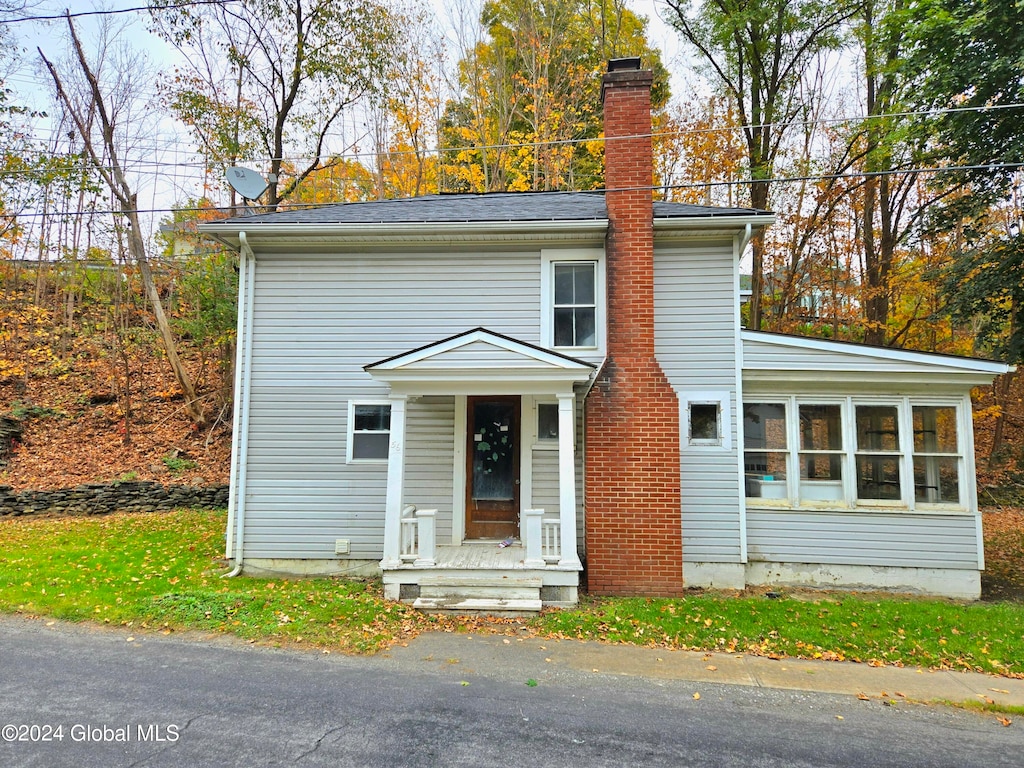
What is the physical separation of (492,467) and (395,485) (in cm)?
164

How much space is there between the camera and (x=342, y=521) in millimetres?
7641

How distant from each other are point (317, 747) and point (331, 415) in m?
4.88

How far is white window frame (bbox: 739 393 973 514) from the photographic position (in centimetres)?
710

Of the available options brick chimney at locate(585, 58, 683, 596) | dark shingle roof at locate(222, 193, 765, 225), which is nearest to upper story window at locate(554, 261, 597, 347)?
brick chimney at locate(585, 58, 683, 596)

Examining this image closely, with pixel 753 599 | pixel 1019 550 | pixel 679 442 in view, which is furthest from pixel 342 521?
pixel 1019 550

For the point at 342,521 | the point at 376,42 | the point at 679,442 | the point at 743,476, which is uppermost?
the point at 376,42

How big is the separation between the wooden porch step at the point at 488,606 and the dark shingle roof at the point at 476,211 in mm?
5247

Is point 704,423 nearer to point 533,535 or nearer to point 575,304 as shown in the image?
point 575,304

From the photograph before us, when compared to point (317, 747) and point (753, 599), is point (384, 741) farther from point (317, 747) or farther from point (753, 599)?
point (753, 599)

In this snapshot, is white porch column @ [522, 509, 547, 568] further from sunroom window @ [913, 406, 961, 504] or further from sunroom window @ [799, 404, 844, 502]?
sunroom window @ [913, 406, 961, 504]

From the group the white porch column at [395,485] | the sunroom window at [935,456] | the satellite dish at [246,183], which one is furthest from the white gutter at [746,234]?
the satellite dish at [246,183]

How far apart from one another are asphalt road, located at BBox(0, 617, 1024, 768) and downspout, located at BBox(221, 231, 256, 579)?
256cm

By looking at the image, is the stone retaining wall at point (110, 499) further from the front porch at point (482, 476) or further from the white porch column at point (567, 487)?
the white porch column at point (567, 487)

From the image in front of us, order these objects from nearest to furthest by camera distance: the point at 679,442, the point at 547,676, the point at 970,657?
the point at 547,676 → the point at 970,657 → the point at 679,442
